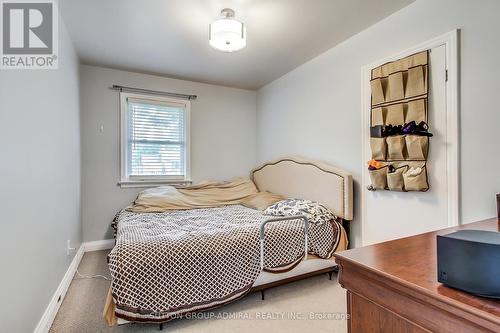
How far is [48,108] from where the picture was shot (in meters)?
1.94

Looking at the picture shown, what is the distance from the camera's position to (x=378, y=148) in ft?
7.48

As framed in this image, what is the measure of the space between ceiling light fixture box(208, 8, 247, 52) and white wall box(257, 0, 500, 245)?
1.31 m

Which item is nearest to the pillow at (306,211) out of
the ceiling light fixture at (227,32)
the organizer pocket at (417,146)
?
the organizer pocket at (417,146)

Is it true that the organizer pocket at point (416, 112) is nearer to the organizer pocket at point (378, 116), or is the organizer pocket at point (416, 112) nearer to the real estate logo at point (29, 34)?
the organizer pocket at point (378, 116)

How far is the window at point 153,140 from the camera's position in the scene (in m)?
3.58

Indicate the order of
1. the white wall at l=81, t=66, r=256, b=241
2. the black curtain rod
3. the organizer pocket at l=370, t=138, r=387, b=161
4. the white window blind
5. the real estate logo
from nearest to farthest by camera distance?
the real estate logo < the organizer pocket at l=370, t=138, r=387, b=161 < the white wall at l=81, t=66, r=256, b=241 < the black curtain rod < the white window blind

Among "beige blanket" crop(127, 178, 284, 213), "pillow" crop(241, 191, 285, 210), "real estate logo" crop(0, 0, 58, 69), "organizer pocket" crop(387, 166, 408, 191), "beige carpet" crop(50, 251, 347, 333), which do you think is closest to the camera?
"real estate logo" crop(0, 0, 58, 69)

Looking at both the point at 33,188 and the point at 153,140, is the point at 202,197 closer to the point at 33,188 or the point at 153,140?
the point at 153,140

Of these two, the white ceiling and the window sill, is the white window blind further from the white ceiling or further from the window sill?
the white ceiling

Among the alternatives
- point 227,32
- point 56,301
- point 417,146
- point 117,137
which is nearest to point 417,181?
point 417,146

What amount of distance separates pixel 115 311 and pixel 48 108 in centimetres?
159

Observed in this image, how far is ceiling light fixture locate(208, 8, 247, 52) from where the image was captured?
202 cm

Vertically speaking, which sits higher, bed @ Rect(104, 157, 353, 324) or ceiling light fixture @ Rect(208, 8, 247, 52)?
ceiling light fixture @ Rect(208, 8, 247, 52)

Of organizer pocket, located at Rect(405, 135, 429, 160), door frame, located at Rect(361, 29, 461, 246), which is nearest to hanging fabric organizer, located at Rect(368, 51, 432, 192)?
organizer pocket, located at Rect(405, 135, 429, 160)
